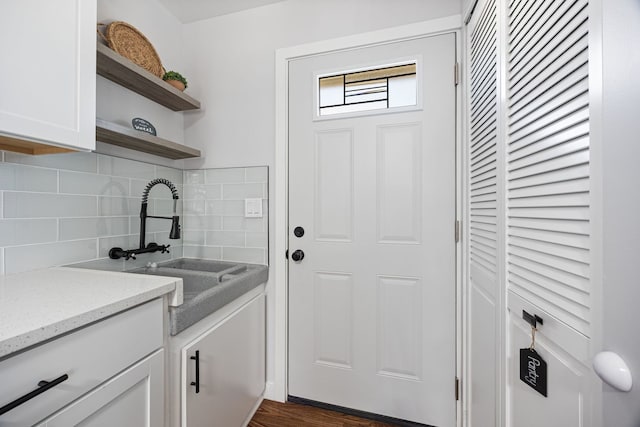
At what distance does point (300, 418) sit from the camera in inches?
59.6

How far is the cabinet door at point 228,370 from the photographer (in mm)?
1047

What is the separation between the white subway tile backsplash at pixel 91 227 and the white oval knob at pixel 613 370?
5.77 ft

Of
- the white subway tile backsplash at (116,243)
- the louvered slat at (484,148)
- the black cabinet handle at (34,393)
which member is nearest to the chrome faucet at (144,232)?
the white subway tile backsplash at (116,243)

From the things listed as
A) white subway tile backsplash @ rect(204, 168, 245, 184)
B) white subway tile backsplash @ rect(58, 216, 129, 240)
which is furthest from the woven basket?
white subway tile backsplash @ rect(58, 216, 129, 240)

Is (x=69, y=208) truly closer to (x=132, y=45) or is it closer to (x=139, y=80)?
(x=139, y=80)

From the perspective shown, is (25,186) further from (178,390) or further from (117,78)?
(178,390)

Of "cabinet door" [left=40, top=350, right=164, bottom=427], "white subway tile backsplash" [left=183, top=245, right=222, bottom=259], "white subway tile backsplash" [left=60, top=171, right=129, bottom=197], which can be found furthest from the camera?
"white subway tile backsplash" [left=183, top=245, right=222, bottom=259]

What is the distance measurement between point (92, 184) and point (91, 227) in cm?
21

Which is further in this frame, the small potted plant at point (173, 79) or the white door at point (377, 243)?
the small potted plant at point (173, 79)

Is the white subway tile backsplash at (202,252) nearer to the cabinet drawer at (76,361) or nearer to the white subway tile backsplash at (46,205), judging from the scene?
the white subway tile backsplash at (46,205)

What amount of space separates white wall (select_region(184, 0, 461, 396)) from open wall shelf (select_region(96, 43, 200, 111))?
0.19 m

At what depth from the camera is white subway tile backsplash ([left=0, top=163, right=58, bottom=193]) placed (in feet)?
3.25

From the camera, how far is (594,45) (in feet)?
1.62

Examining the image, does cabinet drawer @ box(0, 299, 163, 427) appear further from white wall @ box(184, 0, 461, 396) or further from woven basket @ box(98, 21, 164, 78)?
woven basket @ box(98, 21, 164, 78)
